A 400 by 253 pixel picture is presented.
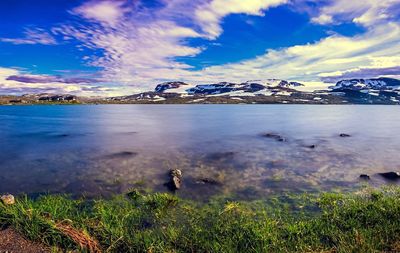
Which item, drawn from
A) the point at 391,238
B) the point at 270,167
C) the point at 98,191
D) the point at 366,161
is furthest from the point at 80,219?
the point at 366,161

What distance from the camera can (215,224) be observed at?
13.8 m

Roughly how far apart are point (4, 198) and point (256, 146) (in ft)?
97.2

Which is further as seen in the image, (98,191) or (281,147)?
(281,147)

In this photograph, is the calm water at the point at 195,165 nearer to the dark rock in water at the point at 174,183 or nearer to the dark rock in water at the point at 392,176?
the dark rock in water at the point at 174,183

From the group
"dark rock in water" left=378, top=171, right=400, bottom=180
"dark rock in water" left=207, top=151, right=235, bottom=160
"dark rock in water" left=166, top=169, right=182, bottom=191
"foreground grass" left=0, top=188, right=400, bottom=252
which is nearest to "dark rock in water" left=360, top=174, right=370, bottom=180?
"dark rock in water" left=378, top=171, right=400, bottom=180

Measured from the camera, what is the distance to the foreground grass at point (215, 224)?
10.7m

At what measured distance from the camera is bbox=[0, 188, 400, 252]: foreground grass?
35.2 ft

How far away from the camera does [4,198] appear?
14.5 metres

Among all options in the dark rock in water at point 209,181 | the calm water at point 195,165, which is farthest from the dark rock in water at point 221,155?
the dark rock in water at point 209,181

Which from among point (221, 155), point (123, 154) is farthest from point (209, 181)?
point (123, 154)

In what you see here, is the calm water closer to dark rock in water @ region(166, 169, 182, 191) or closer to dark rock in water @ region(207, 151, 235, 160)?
dark rock in water @ region(207, 151, 235, 160)

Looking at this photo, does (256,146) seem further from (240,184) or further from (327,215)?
(327,215)

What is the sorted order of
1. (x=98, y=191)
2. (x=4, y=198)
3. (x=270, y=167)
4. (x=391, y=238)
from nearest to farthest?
(x=391, y=238) < (x=4, y=198) < (x=98, y=191) < (x=270, y=167)

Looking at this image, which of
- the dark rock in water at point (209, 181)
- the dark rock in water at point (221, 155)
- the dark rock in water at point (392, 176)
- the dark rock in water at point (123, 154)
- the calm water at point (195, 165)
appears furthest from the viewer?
the dark rock in water at point (123, 154)
